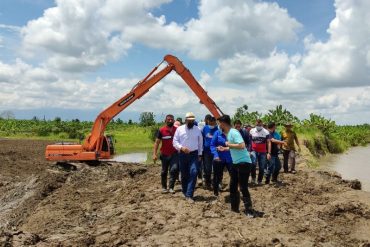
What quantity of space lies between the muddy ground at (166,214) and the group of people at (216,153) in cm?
40

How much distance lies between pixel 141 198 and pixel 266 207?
9.30ft

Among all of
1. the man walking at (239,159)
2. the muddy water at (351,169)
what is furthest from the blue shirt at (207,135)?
the muddy water at (351,169)

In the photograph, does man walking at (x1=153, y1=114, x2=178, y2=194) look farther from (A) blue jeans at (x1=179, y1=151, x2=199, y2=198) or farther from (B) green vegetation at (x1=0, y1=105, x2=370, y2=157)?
(B) green vegetation at (x1=0, y1=105, x2=370, y2=157)

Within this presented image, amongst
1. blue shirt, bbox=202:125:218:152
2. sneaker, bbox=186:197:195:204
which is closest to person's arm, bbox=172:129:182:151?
sneaker, bbox=186:197:195:204

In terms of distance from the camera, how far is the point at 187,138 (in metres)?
9.98

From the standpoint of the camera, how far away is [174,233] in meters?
7.46

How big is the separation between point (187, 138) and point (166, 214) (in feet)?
6.51

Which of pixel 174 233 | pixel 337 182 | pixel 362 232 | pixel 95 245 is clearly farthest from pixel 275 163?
pixel 95 245

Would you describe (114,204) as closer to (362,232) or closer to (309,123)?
(362,232)

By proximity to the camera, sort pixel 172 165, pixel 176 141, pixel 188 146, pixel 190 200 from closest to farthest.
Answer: pixel 190 200 < pixel 188 146 < pixel 176 141 < pixel 172 165

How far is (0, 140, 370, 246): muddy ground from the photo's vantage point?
23.7 feet

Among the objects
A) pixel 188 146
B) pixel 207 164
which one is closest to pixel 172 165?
pixel 188 146

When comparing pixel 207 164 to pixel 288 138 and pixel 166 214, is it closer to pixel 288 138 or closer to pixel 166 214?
pixel 166 214

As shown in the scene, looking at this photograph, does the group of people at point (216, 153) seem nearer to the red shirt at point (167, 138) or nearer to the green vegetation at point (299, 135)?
the red shirt at point (167, 138)
